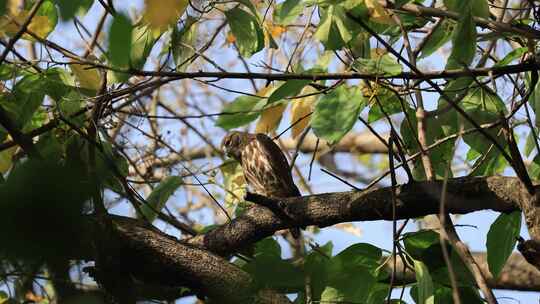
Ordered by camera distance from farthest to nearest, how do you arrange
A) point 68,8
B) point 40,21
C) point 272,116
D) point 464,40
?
point 272,116 < point 40,21 < point 464,40 < point 68,8

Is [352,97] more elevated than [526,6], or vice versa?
[526,6]

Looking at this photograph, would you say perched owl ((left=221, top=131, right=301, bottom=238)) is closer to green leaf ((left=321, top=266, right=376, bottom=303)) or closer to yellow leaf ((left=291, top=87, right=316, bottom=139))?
yellow leaf ((left=291, top=87, right=316, bottom=139))

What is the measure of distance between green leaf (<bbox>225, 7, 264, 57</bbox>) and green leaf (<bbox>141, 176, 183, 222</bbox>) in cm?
70

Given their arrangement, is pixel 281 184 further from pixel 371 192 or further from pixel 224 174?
pixel 371 192

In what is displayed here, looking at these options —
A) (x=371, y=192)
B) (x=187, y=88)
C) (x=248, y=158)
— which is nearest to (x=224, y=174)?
(x=248, y=158)

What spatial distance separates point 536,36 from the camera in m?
3.04

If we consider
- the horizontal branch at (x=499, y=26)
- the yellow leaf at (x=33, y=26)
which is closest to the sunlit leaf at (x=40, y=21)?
the yellow leaf at (x=33, y=26)

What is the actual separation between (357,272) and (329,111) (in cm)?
54

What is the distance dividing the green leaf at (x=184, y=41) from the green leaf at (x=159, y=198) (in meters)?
0.52

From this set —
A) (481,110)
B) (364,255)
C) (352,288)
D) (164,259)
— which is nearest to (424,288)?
(352,288)

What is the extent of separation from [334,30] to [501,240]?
0.95 metres

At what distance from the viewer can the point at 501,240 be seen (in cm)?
312

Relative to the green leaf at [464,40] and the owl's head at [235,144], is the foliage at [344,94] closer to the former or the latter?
the green leaf at [464,40]

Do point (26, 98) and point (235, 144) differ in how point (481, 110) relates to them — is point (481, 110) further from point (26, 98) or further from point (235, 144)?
point (235, 144)
